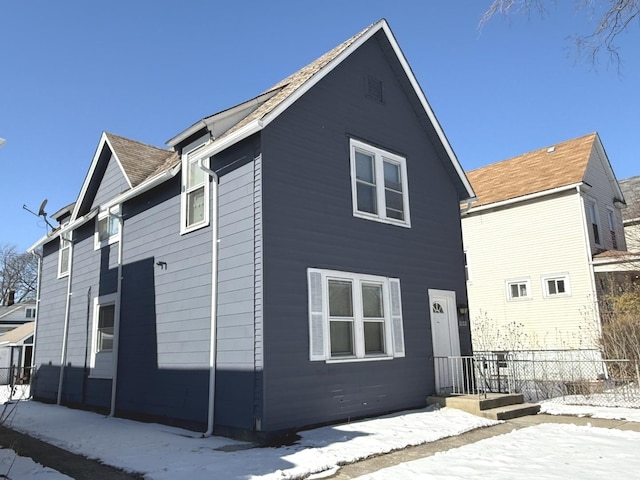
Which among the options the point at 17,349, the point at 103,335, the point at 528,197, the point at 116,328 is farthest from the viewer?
the point at 17,349

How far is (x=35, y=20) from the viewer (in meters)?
10.5

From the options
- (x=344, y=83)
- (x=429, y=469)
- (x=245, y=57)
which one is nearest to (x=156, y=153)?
(x=245, y=57)

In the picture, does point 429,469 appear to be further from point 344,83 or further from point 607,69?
point 344,83

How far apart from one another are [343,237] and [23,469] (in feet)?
19.7

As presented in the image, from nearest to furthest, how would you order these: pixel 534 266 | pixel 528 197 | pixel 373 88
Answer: pixel 373 88
pixel 534 266
pixel 528 197

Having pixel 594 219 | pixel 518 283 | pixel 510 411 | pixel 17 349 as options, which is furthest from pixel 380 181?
pixel 17 349

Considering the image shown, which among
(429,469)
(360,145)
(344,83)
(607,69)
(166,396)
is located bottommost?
(429,469)

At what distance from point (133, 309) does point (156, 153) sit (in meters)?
4.84

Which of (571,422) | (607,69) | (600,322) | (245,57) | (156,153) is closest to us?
(607,69)

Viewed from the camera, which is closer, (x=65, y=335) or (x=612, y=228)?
(x=65, y=335)

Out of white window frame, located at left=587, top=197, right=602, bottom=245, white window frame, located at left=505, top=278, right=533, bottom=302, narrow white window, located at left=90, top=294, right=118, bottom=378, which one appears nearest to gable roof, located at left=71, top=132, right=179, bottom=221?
narrow white window, located at left=90, top=294, right=118, bottom=378

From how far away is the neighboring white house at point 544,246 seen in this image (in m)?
17.0

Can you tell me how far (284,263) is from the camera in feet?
27.5

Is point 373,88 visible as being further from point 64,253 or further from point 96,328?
point 64,253
